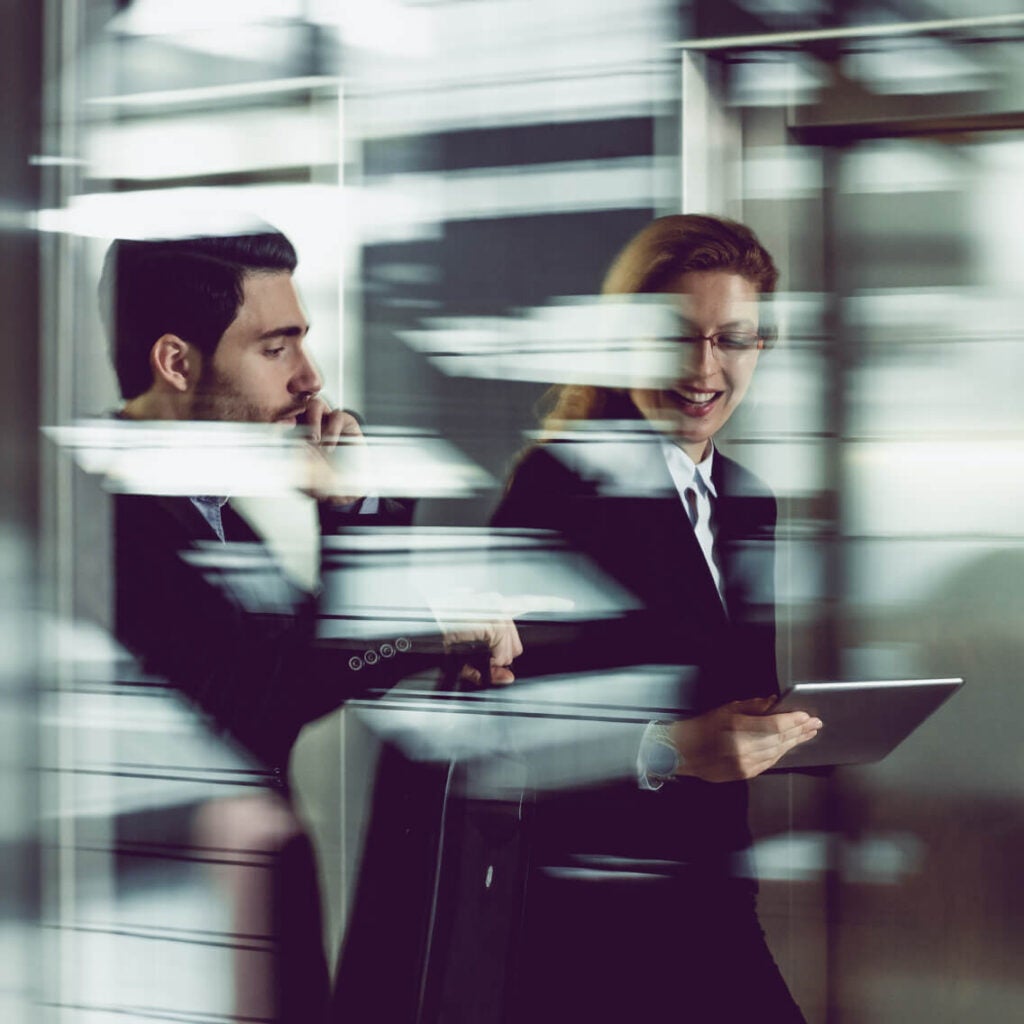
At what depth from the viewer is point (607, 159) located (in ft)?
5.83

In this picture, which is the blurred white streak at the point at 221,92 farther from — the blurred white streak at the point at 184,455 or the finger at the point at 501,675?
the finger at the point at 501,675

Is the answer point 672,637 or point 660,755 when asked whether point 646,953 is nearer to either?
point 660,755

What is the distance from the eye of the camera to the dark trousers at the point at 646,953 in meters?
1.70

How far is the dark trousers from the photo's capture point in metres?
1.70

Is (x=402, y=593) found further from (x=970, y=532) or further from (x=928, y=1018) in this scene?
(x=928, y=1018)

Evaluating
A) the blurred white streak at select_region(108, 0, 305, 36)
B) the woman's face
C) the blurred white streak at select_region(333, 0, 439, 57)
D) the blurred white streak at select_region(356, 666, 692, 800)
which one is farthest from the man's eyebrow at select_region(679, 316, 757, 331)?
the blurred white streak at select_region(108, 0, 305, 36)

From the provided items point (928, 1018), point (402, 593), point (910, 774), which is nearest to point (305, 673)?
point (402, 593)

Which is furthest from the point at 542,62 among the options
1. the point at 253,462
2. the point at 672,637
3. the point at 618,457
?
the point at 672,637

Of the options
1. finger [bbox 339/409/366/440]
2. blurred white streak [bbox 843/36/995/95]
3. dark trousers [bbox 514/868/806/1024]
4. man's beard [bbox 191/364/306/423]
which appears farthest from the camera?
finger [bbox 339/409/366/440]

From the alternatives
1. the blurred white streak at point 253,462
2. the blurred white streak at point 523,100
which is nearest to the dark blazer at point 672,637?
the blurred white streak at point 253,462

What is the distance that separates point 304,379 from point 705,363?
1.81 ft

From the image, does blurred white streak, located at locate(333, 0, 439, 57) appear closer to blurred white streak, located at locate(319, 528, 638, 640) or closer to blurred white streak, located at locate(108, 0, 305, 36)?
blurred white streak, located at locate(108, 0, 305, 36)

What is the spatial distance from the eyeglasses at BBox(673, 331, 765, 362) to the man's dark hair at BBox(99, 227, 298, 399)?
0.59 meters

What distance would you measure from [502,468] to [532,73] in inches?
21.1
